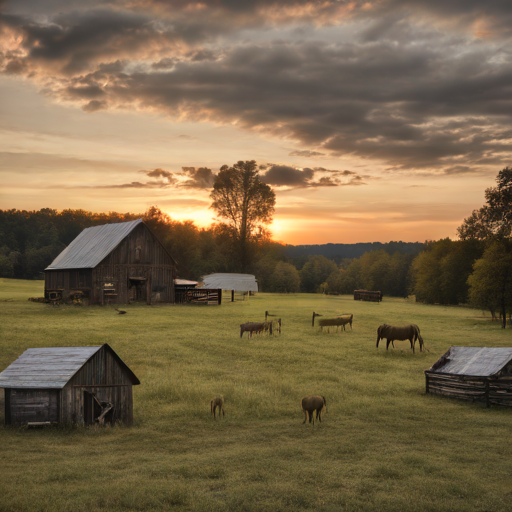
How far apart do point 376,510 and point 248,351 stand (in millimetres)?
18251

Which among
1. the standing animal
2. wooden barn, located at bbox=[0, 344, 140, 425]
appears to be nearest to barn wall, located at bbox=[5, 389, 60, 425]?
wooden barn, located at bbox=[0, 344, 140, 425]

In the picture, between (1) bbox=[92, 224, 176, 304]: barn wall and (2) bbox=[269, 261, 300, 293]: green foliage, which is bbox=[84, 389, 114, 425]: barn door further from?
(2) bbox=[269, 261, 300, 293]: green foliage

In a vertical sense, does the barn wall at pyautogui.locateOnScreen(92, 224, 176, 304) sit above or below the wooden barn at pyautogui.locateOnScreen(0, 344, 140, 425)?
above

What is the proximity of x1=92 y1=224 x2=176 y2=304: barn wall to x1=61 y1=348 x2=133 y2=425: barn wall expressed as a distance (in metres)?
33.8

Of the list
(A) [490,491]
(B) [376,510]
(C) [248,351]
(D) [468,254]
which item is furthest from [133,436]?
(D) [468,254]

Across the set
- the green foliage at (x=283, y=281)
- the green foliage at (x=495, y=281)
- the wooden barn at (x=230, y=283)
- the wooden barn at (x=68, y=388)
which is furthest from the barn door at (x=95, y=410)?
the green foliage at (x=283, y=281)

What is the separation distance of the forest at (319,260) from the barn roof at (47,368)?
41182 mm

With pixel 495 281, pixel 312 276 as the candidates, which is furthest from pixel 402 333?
pixel 312 276

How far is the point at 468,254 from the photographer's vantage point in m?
82.7

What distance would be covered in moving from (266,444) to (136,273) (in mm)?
40836

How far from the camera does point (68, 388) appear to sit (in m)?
14.8

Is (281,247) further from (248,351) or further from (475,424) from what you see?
(475,424)

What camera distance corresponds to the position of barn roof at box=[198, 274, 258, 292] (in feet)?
200

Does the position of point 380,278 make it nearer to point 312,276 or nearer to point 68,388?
point 312,276
